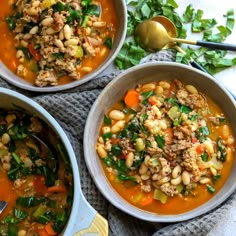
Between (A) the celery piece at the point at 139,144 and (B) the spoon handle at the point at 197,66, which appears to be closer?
(A) the celery piece at the point at 139,144

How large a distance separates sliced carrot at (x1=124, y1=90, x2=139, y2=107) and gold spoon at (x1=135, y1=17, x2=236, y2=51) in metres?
0.23

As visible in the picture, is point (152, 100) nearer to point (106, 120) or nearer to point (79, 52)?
point (106, 120)

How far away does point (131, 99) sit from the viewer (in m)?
2.42

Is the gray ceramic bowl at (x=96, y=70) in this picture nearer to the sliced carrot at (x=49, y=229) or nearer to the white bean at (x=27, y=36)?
the white bean at (x=27, y=36)

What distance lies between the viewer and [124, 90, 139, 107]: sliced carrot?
7.91 ft

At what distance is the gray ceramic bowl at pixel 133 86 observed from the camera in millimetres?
2307

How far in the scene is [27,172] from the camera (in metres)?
2.33

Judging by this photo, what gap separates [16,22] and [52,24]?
0.16 m

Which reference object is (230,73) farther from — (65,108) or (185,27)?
(65,108)

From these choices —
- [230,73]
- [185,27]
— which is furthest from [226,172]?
[185,27]

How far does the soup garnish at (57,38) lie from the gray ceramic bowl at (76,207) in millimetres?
236

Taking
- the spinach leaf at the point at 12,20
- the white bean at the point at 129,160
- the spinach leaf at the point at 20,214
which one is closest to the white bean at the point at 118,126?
the white bean at the point at 129,160

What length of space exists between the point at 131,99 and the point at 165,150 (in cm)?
24

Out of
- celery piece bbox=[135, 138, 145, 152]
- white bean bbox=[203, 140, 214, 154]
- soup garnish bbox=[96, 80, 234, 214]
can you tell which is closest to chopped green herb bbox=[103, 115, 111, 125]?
soup garnish bbox=[96, 80, 234, 214]
